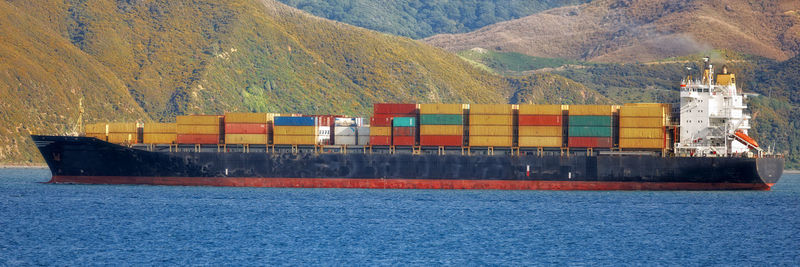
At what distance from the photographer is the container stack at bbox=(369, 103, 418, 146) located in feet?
256

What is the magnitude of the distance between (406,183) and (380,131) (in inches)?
182

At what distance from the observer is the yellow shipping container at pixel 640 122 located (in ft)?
248

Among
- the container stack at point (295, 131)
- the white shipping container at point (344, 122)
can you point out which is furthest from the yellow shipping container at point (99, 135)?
the white shipping container at point (344, 122)

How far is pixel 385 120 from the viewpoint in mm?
78312

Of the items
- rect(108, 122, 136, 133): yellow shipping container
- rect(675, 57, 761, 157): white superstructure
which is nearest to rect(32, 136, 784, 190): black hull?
rect(675, 57, 761, 157): white superstructure

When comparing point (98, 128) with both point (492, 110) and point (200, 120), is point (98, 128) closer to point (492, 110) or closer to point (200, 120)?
point (200, 120)

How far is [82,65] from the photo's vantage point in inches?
5807

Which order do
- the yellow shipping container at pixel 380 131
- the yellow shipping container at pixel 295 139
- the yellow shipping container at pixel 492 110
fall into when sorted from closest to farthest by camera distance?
the yellow shipping container at pixel 492 110 < the yellow shipping container at pixel 380 131 < the yellow shipping container at pixel 295 139

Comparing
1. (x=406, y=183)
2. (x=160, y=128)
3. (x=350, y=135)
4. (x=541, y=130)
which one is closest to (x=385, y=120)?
(x=350, y=135)

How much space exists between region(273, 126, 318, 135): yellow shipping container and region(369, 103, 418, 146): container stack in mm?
4857

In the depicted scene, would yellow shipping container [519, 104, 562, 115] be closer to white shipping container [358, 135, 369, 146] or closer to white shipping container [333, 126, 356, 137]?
white shipping container [358, 135, 369, 146]

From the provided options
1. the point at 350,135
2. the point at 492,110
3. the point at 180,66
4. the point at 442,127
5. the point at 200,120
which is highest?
the point at 180,66

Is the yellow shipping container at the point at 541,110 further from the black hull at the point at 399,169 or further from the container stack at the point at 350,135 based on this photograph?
the container stack at the point at 350,135

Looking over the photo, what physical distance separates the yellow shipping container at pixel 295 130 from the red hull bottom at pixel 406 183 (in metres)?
3.78
